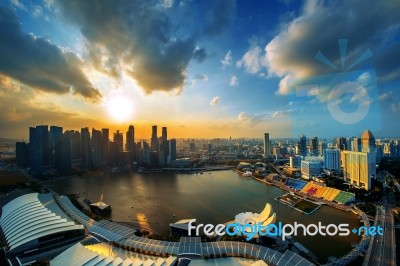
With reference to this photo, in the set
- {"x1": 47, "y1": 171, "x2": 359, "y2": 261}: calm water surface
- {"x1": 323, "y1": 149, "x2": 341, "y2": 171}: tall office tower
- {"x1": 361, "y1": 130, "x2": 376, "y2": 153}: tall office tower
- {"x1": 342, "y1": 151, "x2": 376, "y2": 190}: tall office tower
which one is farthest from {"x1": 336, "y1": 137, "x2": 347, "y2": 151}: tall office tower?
{"x1": 47, "y1": 171, "x2": 359, "y2": 261}: calm water surface

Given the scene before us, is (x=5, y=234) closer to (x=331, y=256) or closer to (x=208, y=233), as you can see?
(x=208, y=233)

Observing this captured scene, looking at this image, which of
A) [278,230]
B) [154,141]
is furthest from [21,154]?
[278,230]

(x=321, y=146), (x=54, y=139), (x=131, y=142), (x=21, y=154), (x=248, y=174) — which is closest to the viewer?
(x=248, y=174)

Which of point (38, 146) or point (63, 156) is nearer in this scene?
point (38, 146)

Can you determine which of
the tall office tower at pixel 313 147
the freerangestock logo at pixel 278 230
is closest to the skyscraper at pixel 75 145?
the freerangestock logo at pixel 278 230

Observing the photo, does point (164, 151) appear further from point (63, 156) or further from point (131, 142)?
point (63, 156)

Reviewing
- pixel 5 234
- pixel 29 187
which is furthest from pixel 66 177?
pixel 5 234
